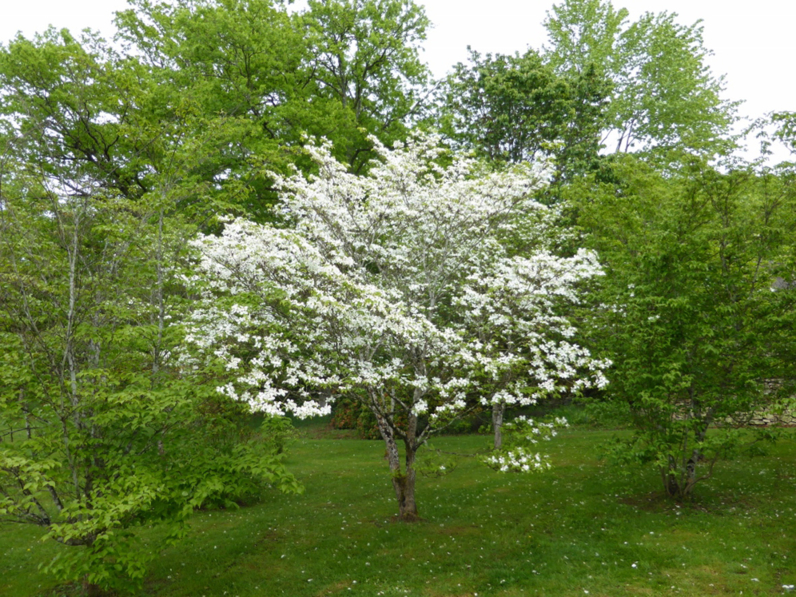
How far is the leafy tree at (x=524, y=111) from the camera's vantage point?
1975cm

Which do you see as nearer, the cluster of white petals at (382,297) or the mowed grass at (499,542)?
the mowed grass at (499,542)

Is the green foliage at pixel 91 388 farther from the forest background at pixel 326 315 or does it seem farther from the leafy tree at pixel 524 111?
the leafy tree at pixel 524 111

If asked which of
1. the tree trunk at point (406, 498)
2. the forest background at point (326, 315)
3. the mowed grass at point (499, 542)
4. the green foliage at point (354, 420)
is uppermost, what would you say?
the forest background at point (326, 315)

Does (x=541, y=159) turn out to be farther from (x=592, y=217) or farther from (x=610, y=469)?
(x=610, y=469)

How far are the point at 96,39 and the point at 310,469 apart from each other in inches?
822

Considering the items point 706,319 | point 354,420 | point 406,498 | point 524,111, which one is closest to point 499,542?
point 406,498

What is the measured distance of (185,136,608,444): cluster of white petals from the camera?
8344 mm

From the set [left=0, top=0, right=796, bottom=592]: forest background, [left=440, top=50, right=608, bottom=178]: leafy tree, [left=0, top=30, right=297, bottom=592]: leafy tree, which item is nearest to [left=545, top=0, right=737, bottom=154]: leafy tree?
[left=440, top=50, right=608, bottom=178]: leafy tree

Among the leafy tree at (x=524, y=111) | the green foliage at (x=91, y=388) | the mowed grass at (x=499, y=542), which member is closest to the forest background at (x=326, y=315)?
the green foliage at (x=91, y=388)

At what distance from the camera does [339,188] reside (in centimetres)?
973

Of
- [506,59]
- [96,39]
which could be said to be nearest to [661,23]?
[506,59]

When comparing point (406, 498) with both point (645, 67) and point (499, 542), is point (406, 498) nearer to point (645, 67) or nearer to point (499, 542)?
point (499, 542)

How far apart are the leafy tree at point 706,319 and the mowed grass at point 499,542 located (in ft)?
3.94

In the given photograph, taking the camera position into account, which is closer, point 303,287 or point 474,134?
point 303,287
